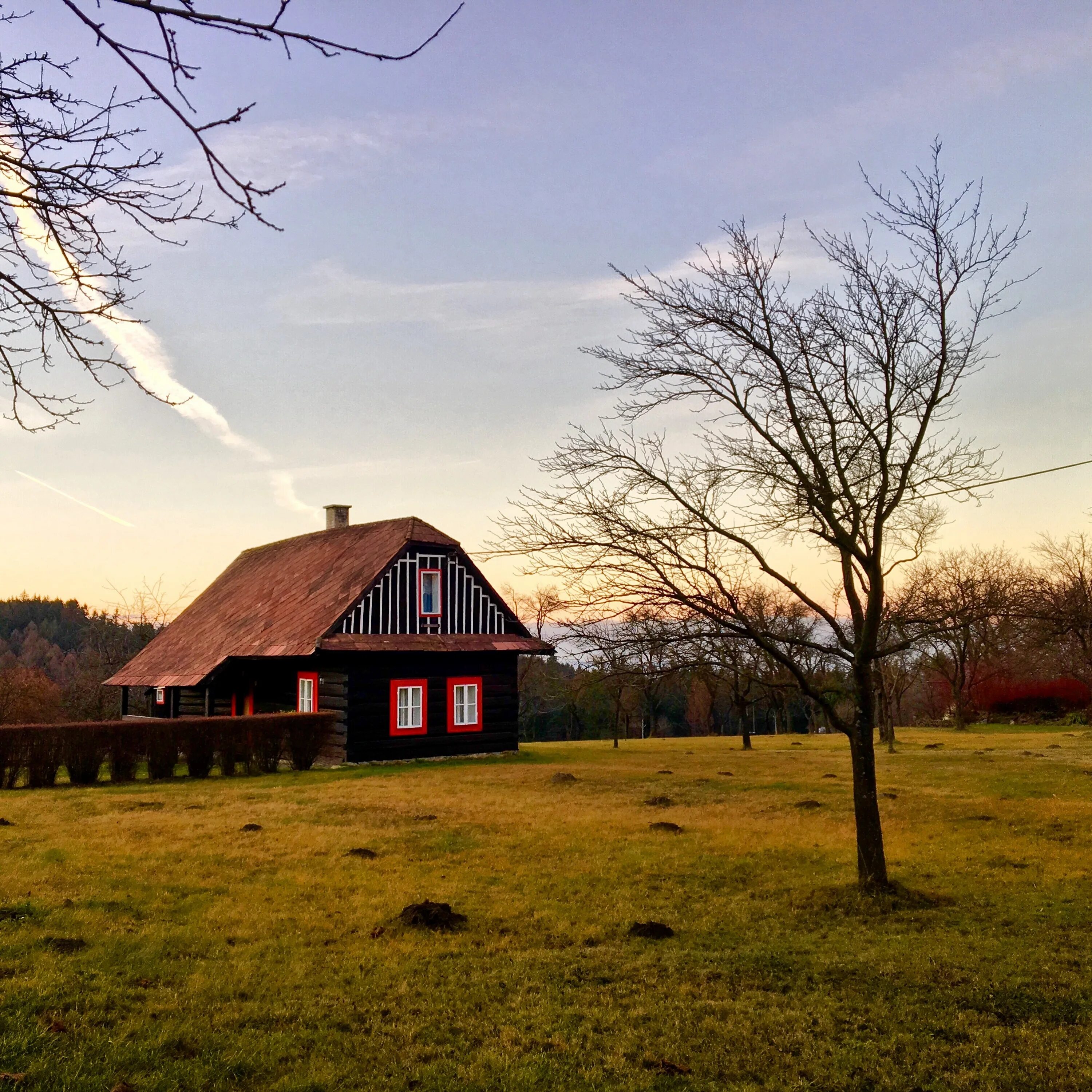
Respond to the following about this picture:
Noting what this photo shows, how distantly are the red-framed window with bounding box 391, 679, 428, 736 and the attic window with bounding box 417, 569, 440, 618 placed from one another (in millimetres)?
2116

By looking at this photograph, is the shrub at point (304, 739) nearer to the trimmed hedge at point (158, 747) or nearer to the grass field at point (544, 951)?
the trimmed hedge at point (158, 747)

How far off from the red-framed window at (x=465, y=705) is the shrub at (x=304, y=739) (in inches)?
162

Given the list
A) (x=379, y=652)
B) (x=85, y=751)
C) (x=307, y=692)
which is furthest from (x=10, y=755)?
(x=379, y=652)

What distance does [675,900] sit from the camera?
953cm

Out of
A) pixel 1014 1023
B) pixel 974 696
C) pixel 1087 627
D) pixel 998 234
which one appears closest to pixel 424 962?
pixel 1014 1023

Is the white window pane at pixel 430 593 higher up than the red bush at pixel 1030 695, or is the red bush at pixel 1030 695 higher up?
the white window pane at pixel 430 593

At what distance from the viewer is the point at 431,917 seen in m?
8.48

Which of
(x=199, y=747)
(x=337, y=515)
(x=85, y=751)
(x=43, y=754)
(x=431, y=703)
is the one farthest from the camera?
(x=337, y=515)

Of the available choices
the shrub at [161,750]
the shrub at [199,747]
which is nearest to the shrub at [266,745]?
the shrub at [199,747]

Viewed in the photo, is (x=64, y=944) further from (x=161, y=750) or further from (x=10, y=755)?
(x=161, y=750)

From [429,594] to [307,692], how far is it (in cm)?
469

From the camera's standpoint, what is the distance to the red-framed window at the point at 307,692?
82.4 ft

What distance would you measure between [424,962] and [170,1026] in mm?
2196

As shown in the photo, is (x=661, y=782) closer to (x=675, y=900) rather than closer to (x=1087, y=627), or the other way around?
(x=675, y=900)
